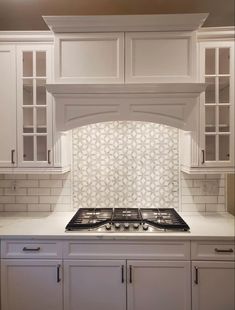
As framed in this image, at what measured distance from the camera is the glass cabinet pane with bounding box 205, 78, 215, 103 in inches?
74.8

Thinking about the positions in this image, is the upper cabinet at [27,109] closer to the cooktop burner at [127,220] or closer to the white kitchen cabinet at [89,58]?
the white kitchen cabinet at [89,58]

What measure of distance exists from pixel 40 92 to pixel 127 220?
116 centimetres

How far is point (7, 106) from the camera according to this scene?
1954mm

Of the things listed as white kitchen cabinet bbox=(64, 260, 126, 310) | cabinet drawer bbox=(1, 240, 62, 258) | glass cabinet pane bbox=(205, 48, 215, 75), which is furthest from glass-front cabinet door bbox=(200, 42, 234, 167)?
cabinet drawer bbox=(1, 240, 62, 258)

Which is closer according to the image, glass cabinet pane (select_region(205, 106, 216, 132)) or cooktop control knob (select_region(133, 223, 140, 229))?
cooktop control knob (select_region(133, 223, 140, 229))

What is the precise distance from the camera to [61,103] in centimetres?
183

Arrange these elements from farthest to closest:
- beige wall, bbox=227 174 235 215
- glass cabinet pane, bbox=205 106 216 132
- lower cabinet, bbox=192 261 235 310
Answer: beige wall, bbox=227 174 235 215, glass cabinet pane, bbox=205 106 216 132, lower cabinet, bbox=192 261 235 310

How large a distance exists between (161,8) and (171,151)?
1.17 meters

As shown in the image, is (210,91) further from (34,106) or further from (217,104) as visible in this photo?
(34,106)

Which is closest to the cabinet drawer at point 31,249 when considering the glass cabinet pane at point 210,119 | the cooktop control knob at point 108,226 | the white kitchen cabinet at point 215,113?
the cooktop control knob at point 108,226

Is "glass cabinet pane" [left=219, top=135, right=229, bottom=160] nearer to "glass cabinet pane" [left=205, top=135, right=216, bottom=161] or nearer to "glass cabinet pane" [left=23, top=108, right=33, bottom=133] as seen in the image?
"glass cabinet pane" [left=205, top=135, right=216, bottom=161]

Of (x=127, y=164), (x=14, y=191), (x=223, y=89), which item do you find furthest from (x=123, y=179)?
(x=223, y=89)

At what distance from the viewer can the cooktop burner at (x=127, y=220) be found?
1.79 m

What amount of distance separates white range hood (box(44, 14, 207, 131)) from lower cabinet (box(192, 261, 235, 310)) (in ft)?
3.14
